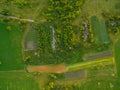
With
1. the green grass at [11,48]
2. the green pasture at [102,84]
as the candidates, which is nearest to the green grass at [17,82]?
the green grass at [11,48]

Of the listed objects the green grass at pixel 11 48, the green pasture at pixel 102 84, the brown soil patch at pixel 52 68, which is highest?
the green grass at pixel 11 48

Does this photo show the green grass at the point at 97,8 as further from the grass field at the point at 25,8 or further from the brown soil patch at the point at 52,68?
the brown soil patch at the point at 52,68

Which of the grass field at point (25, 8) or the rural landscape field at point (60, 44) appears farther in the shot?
the grass field at point (25, 8)

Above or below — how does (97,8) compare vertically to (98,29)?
above

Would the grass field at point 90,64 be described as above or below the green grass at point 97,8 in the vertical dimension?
below

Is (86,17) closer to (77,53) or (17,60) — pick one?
(77,53)

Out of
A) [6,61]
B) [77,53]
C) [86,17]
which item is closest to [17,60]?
[6,61]

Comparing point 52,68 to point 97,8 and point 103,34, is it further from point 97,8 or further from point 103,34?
point 97,8

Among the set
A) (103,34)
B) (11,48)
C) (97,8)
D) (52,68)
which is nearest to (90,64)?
(103,34)

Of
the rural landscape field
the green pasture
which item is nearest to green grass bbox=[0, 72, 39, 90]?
the rural landscape field
